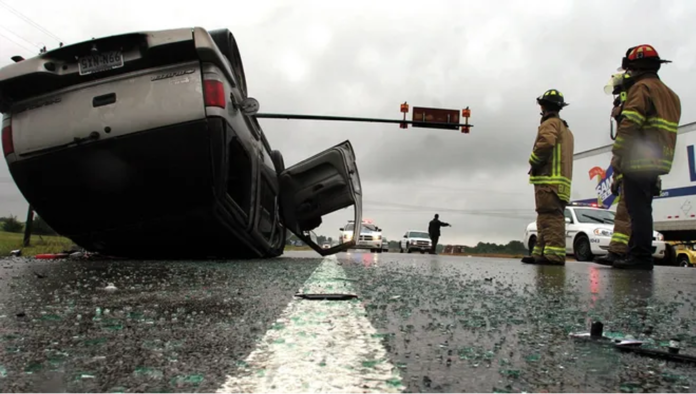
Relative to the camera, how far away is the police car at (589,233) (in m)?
16.2

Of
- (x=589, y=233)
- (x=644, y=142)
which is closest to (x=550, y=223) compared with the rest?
(x=644, y=142)

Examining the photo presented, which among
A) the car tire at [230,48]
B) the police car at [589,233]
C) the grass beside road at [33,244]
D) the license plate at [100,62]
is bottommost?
the grass beside road at [33,244]

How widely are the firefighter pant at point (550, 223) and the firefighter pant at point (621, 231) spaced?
0.73m

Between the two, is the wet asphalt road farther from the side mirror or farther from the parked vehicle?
the parked vehicle

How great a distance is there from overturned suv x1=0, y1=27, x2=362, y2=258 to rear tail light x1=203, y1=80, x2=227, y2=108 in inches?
0.4

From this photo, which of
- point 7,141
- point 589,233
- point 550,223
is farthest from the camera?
point 589,233

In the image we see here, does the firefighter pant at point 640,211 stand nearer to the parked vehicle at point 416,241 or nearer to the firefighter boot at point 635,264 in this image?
the firefighter boot at point 635,264

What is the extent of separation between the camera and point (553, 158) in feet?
26.4

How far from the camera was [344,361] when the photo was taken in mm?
1591

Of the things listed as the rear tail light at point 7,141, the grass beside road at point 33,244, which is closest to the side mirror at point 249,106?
the rear tail light at point 7,141

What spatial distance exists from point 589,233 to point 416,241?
20.2 m

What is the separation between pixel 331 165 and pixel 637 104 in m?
4.20

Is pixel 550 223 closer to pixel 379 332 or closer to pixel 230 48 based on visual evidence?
pixel 230 48

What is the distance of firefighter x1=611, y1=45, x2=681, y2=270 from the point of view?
21.1ft
